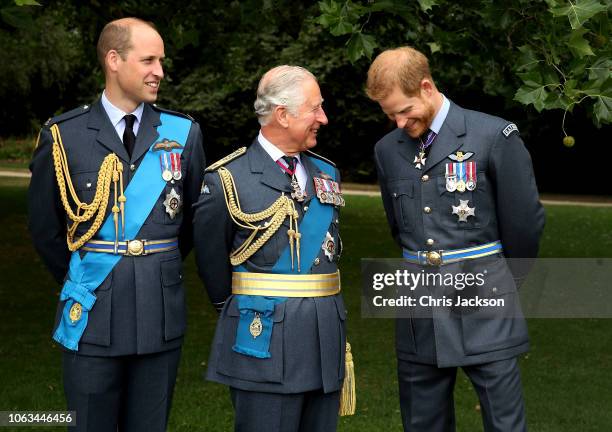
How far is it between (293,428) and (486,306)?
3.33 feet

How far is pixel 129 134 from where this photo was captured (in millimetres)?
4406

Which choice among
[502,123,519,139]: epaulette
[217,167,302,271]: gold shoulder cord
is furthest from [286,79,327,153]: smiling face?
[502,123,519,139]: epaulette

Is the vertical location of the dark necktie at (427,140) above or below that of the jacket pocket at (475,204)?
above

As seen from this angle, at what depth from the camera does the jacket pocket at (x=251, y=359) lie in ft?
13.2

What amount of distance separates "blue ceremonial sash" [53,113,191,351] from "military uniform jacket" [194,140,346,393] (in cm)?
27

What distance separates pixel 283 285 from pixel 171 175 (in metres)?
0.74

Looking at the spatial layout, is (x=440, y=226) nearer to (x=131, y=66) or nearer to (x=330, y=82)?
(x=131, y=66)

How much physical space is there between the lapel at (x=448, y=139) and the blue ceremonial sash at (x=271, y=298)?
55cm

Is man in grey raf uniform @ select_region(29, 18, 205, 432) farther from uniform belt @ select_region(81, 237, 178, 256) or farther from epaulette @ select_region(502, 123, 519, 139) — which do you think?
epaulette @ select_region(502, 123, 519, 139)

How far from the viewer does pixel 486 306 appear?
14.5ft

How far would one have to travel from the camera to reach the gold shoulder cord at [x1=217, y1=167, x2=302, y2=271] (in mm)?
4086

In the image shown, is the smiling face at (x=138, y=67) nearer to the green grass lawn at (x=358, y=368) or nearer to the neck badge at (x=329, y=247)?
the neck badge at (x=329, y=247)

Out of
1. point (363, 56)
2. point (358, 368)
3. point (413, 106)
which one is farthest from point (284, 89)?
point (363, 56)

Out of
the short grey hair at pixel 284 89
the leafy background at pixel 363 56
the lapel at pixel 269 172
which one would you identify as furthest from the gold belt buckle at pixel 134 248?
the leafy background at pixel 363 56
